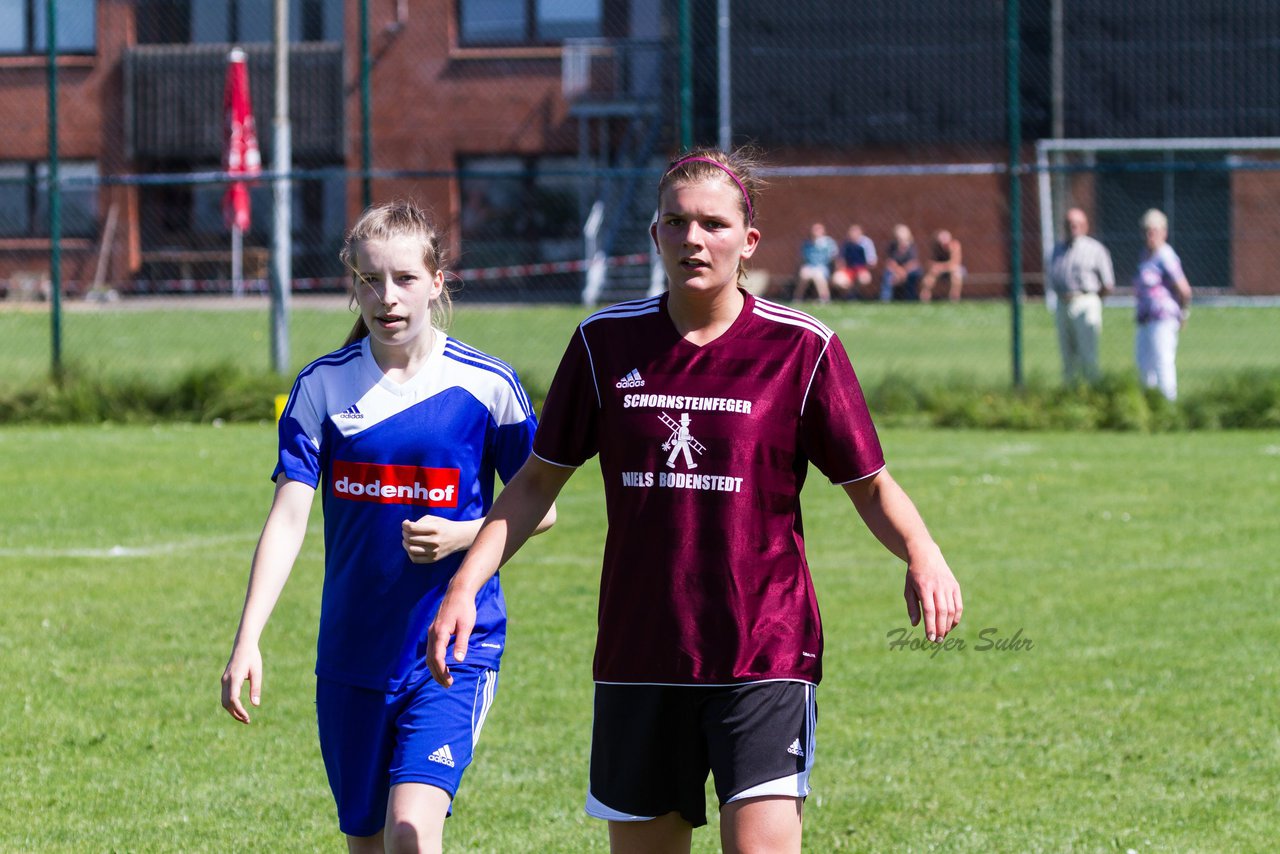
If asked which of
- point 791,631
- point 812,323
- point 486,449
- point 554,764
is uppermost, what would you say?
point 812,323

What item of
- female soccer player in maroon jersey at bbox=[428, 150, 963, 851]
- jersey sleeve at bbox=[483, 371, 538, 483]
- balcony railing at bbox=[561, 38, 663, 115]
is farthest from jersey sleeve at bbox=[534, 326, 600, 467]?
balcony railing at bbox=[561, 38, 663, 115]

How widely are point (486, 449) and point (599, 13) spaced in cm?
3184

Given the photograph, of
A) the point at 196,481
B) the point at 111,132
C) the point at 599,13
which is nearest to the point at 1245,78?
the point at 599,13

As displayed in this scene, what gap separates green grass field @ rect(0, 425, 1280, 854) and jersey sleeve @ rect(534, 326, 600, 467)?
1.76m

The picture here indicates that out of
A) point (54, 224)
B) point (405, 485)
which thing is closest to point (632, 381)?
point (405, 485)

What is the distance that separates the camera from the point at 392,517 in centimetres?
405

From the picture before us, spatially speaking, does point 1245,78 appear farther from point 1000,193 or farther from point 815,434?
point 815,434

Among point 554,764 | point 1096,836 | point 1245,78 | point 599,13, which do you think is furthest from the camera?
point 599,13

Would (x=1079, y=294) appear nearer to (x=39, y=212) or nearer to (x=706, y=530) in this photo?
(x=706, y=530)

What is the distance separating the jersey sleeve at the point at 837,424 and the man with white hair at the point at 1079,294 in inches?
515

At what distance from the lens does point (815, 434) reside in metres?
3.71

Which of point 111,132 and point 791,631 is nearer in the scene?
point 791,631

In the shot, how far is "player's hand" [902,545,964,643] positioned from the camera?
354cm

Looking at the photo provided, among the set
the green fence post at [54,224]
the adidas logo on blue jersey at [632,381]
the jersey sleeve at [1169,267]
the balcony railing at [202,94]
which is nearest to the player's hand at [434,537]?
the adidas logo on blue jersey at [632,381]
